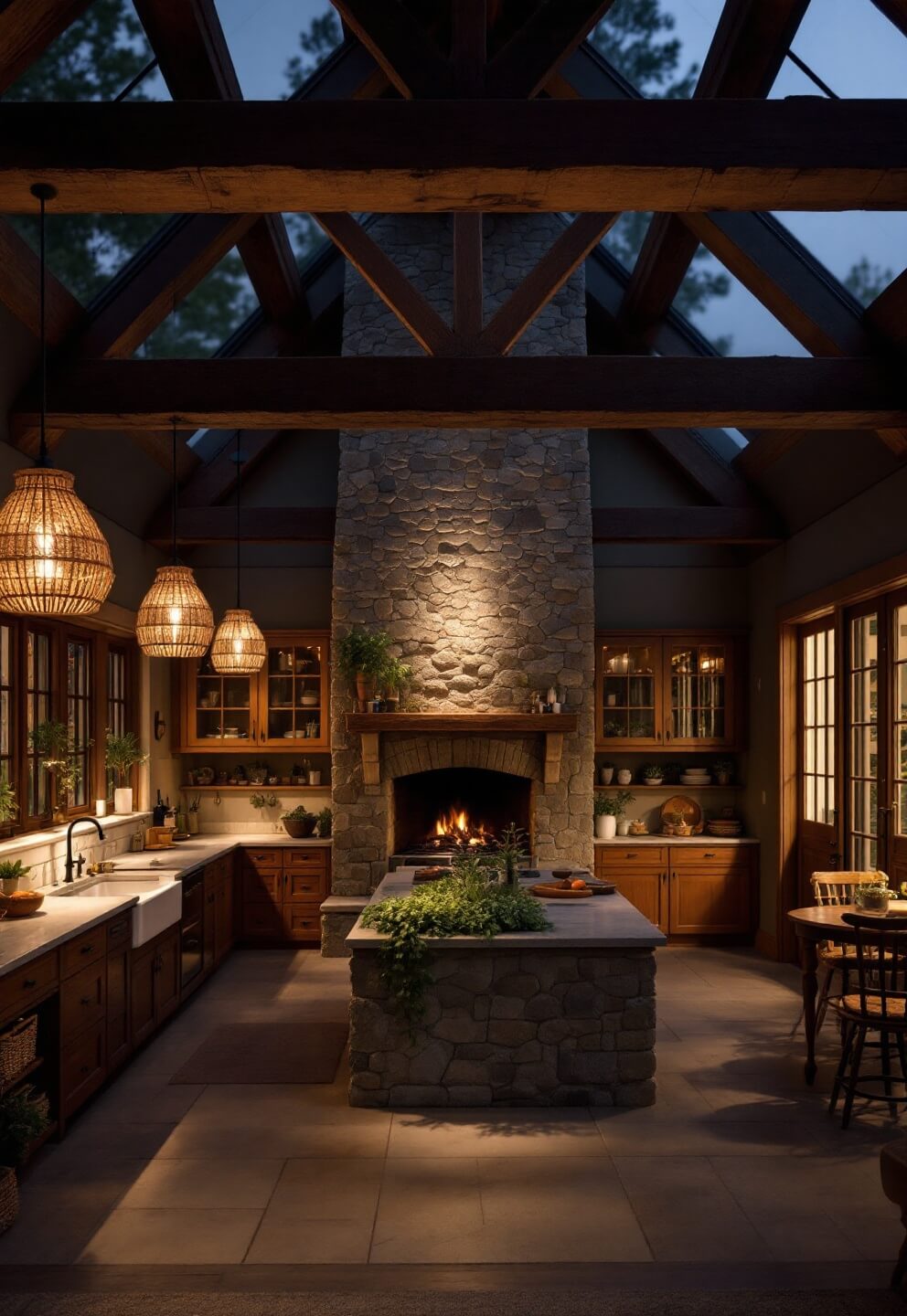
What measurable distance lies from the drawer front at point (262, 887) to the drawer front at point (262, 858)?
0.06 meters

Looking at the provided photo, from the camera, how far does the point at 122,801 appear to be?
8.53 meters

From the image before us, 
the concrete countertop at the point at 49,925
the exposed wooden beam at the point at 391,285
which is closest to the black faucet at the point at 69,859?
the concrete countertop at the point at 49,925

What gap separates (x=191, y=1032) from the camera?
23.0 feet

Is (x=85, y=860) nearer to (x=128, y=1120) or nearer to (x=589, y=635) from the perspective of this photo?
(x=128, y=1120)

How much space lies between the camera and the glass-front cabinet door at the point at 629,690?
10.1 m

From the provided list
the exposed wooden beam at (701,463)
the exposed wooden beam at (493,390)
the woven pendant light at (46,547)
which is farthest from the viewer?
the exposed wooden beam at (701,463)

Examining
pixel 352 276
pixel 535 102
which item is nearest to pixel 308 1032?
pixel 535 102

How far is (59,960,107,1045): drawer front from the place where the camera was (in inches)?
204

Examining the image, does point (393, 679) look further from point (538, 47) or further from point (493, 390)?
point (538, 47)

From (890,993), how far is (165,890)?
419 centimetres

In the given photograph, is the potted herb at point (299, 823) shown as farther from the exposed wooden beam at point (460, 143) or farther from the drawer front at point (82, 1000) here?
the exposed wooden beam at point (460, 143)

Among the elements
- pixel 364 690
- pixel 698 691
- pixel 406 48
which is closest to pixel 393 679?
pixel 364 690

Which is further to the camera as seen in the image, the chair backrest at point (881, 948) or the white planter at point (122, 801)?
the white planter at point (122, 801)

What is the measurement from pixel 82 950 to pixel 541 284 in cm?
428
